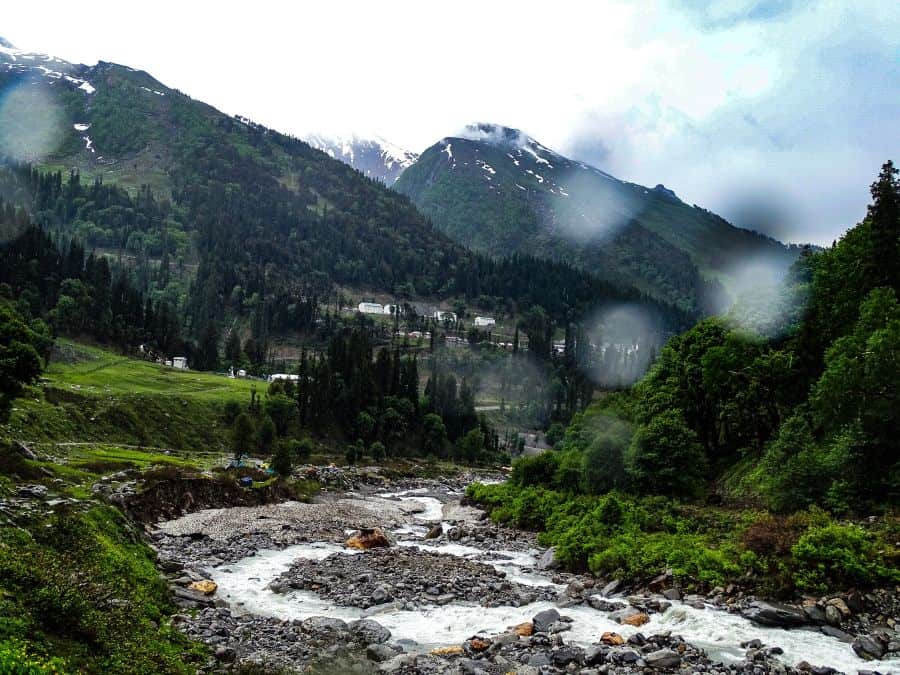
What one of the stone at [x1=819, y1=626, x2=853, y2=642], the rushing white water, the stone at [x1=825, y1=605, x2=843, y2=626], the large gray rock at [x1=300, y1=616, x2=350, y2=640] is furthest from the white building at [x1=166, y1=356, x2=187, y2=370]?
the stone at [x1=819, y1=626, x2=853, y2=642]

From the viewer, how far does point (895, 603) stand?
24.2m

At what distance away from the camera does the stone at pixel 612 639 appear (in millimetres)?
22734

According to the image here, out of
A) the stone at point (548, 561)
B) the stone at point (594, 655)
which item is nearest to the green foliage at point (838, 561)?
the stone at point (594, 655)

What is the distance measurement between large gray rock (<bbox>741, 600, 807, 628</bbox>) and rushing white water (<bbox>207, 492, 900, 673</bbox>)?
0.37 metres

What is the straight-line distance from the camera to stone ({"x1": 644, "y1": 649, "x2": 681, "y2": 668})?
20.7 meters

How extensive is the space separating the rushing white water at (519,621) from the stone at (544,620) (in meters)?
0.80

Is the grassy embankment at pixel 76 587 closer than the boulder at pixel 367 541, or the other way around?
the grassy embankment at pixel 76 587

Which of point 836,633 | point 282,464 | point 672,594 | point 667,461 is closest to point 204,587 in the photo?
point 672,594

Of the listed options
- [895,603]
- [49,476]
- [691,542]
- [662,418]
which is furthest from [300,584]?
[662,418]

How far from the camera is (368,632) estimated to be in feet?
77.8

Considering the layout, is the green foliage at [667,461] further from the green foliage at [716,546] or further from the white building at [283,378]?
the white building at [283,378]

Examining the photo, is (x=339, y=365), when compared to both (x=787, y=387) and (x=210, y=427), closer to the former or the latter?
(x=210, y=427)

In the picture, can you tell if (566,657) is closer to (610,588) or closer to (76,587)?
(610,588)

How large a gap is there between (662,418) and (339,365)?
9558 centimetres
